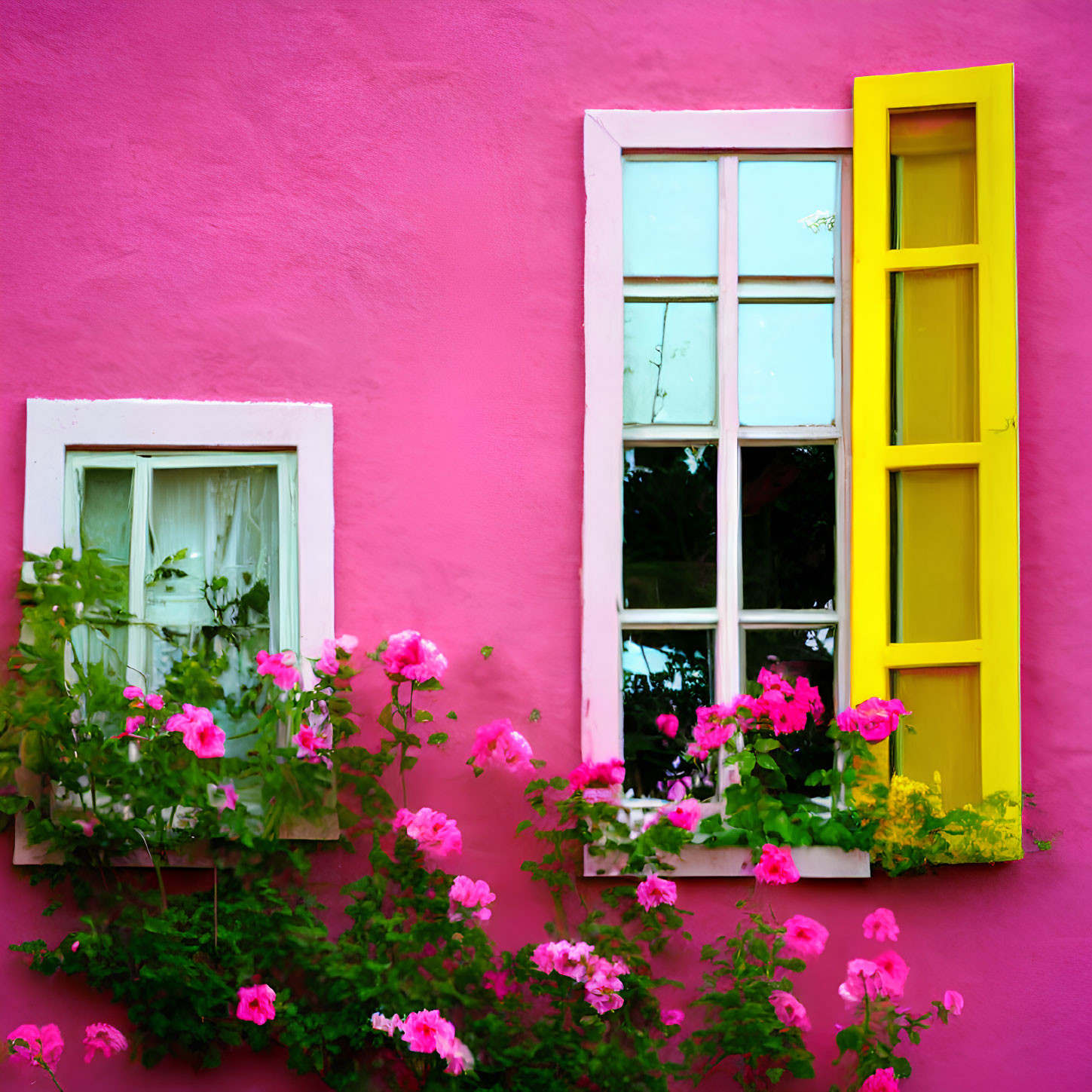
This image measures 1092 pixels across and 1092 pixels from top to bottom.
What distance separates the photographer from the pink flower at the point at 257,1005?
2.68 m

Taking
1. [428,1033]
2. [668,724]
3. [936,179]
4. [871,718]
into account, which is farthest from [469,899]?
[936,179]

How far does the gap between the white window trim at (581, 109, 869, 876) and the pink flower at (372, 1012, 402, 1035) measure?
83 centimetres

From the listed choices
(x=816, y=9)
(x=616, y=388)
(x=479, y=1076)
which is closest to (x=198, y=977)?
(x=479, y=1076)

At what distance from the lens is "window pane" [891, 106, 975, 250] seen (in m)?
2.92

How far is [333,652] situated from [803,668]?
1310 mm

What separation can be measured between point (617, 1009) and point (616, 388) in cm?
167

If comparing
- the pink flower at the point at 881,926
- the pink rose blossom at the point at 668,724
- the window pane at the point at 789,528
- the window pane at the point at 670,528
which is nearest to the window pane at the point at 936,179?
the window pane at the point at 789,528

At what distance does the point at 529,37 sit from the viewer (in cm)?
297

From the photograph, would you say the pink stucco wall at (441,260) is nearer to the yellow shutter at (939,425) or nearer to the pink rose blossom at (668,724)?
the yellow shutter at (939,425)

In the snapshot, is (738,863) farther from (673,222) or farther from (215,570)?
(673,222)

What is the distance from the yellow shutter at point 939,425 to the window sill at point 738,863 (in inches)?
11.7

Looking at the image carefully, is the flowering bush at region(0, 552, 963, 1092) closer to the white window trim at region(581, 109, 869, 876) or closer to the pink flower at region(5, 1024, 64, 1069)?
the pink flower at region(5, 1024, 64, 1069)

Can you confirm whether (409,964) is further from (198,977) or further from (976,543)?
(976,543)

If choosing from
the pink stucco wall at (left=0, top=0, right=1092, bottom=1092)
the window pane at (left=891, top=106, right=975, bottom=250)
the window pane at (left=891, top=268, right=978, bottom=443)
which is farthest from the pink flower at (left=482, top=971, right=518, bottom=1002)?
the window pane at (left=891, top=106, right=975, bottom=250)
